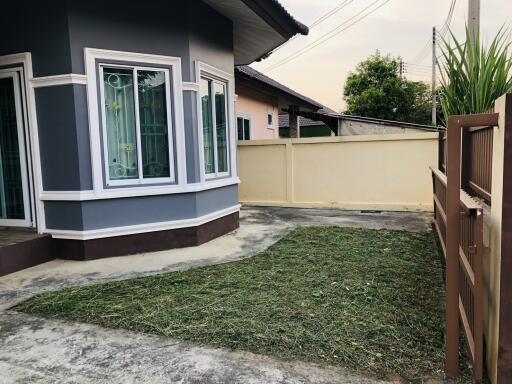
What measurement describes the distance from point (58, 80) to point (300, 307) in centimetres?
365

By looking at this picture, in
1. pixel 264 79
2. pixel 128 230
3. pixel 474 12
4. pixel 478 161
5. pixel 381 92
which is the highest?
pixel 381 92

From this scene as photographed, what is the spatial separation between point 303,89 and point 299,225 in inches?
915

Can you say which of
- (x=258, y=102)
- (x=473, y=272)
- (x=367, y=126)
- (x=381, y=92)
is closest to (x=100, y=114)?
(x=473, y=272)

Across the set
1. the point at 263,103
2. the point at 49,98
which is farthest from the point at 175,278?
the point at 263,103

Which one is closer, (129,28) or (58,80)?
(58,80)

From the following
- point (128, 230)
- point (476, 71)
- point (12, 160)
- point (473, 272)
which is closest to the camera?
point (473, 272)

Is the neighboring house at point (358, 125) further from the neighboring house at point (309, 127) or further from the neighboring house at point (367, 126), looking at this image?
the neighboring house at point (309, 127)

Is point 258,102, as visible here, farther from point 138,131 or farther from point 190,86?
→ point 138,131

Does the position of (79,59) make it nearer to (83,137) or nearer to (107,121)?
(107,121)

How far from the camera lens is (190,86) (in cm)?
520

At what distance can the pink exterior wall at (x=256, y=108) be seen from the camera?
1079 cm

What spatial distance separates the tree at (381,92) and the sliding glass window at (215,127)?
772 inches

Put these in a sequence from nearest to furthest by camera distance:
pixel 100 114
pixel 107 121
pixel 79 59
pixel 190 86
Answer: pixel 79 59, pixel 100 114, pixel 107 121, pixel 190 86

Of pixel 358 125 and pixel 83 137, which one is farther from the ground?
pixel 358 125
